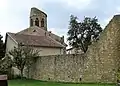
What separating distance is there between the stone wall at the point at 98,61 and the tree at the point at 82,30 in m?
31.2

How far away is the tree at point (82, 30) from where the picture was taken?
60281mm

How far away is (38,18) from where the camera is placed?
69.3 meters

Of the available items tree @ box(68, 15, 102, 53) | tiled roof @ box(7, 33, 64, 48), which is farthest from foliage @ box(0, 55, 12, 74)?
tree @ box(68, 15, 102, 53)

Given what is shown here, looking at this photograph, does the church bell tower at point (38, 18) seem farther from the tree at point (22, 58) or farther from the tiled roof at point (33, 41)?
the tree at point (22, 58)

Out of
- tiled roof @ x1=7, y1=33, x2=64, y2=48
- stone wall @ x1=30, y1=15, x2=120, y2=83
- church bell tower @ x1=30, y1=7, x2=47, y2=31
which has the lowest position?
stone wall @ x1=30, y1=15, x2=120, y2=83

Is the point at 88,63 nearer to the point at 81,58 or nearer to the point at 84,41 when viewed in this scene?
the point at 81,58

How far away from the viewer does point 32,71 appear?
35.2m

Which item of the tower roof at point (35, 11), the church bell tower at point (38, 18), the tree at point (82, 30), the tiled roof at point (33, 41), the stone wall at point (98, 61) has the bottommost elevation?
the stone wall at point (98, 61)

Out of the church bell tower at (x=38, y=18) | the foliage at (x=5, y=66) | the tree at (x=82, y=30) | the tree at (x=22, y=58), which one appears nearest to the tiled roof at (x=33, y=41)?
the foliage at (x=5, y=66)

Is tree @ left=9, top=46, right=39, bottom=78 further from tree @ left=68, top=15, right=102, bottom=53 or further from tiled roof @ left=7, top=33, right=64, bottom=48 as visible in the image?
tree @ left=68, top=15, right=102, bottom=53

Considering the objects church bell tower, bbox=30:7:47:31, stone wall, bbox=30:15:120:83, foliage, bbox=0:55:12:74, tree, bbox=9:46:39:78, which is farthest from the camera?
church bell tower, bbox=30:7:47:31

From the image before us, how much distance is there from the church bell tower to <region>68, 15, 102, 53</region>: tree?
1036cm

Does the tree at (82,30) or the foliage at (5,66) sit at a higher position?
the tree at (82,30)

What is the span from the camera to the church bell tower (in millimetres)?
69188
